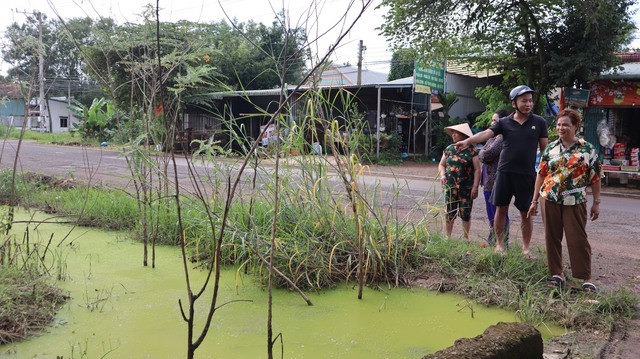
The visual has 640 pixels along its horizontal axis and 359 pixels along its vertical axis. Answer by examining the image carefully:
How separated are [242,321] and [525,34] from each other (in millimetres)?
11804

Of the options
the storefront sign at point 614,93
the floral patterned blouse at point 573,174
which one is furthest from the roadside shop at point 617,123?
the floral patterned blouse at point 573,174

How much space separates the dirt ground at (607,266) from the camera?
2.50 m

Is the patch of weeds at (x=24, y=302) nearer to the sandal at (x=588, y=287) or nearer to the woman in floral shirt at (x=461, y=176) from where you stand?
the woman in floral shirt at (x=461, y=176)

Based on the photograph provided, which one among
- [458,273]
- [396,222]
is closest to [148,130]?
[396,222]

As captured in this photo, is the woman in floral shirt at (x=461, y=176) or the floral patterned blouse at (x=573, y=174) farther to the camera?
the woman in floral shirt at (x=461, y=176)

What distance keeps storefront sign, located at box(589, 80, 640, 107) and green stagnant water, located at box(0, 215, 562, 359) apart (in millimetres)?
10268

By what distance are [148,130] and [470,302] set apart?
2.43m

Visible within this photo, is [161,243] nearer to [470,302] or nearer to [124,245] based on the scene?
[124,245]

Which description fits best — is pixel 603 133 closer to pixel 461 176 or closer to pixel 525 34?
pixel 525 34

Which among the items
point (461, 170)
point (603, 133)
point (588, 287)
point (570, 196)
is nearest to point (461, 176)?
point (461, 170)

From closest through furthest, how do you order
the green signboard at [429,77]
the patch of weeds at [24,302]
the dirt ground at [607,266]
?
the dirt ground at [607,266], the patch of weeds at [24,302], the green signboard at [429,77]

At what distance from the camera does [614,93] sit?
11523 mm

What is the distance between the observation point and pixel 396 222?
3771mm

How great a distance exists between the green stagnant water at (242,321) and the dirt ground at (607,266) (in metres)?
0.27
